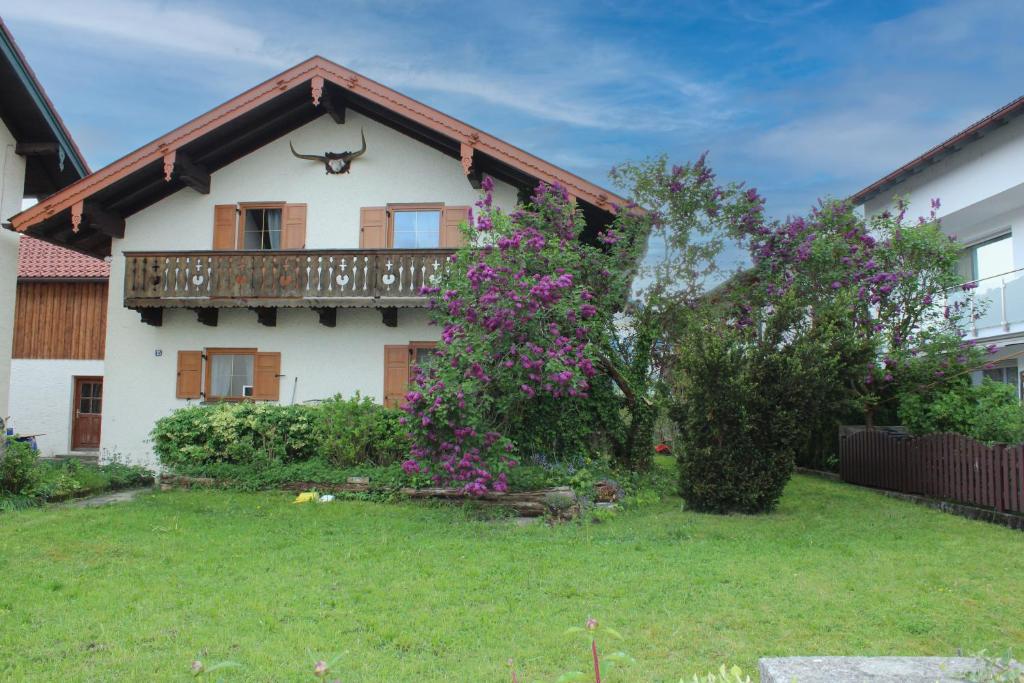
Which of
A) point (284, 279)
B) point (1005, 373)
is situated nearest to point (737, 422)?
point (284, 279)

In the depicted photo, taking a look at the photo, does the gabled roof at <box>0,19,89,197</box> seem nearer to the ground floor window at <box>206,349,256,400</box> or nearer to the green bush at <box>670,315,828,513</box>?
the ground floor window at <box>206,349,256,400</box>

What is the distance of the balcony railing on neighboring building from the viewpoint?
16.6 meters

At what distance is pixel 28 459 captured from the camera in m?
12.3

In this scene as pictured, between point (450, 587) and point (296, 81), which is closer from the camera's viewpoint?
point (450, 587)

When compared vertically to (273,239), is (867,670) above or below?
below

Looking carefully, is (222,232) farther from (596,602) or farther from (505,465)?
(596,602)

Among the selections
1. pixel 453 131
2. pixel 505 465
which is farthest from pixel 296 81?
pixel 505 465

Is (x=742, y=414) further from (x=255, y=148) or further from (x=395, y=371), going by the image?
(x=255, y=148)

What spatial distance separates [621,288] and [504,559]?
697 cm

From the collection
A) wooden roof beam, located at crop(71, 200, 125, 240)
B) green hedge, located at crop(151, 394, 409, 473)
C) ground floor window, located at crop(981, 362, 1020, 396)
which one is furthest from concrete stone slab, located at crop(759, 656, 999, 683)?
ground floor window, located at crop(981, 362, 1020, 396)

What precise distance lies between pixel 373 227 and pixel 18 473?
26.5 ft

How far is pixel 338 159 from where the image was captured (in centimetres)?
1683

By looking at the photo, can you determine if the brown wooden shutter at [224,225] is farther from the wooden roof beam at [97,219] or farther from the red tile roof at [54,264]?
the red tile roof at [54,264]

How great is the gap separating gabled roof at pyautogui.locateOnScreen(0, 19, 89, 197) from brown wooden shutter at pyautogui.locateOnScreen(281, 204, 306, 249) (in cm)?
445
